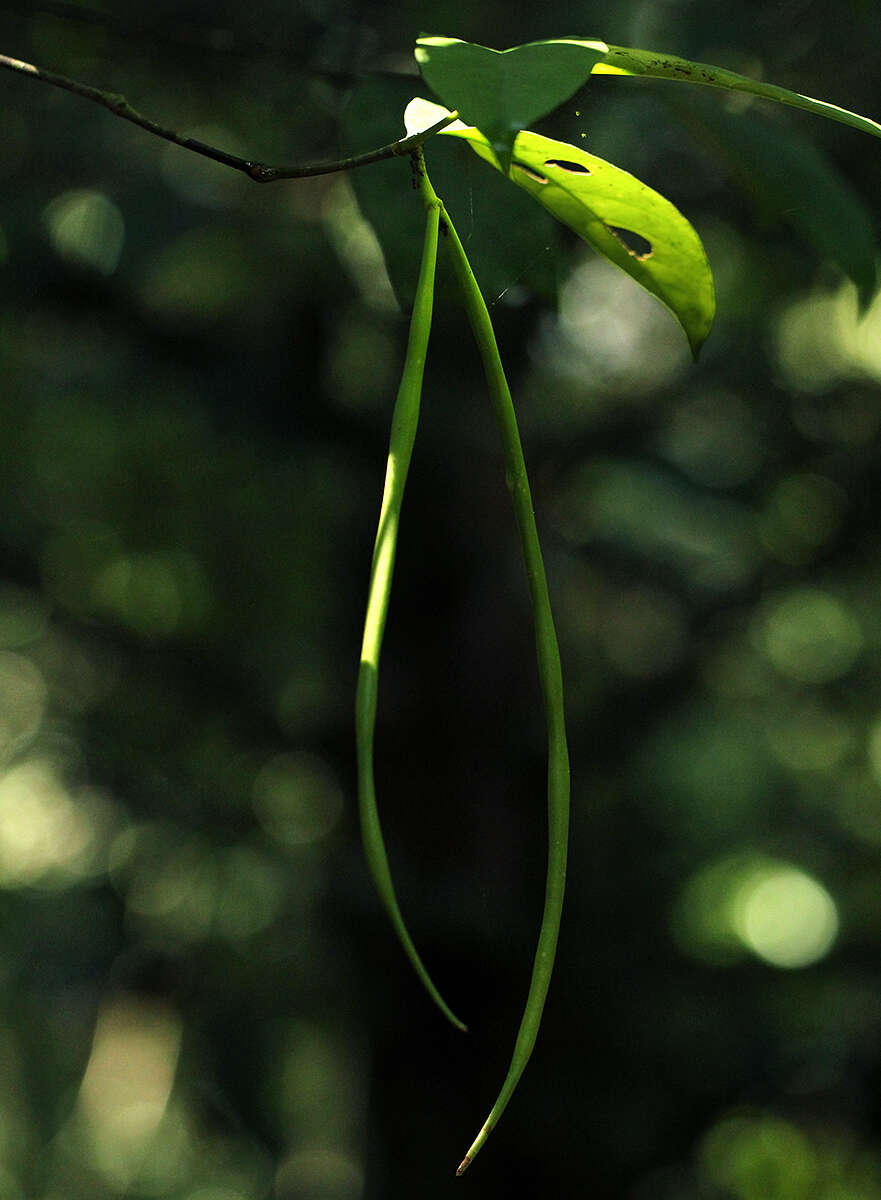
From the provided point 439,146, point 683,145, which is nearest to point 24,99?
point 683,145

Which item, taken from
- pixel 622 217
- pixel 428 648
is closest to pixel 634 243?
pixel 622 217

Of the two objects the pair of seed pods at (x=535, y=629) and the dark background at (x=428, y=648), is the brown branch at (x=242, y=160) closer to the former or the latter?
the pair of seed pods at (x=535, y=629)

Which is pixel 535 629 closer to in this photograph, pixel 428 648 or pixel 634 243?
pixel 634 243

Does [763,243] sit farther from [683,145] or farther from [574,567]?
[574,567]

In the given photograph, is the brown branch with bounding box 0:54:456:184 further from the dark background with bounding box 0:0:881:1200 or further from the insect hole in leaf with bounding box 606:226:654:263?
the dark background with bounding box 0:0:881:1200

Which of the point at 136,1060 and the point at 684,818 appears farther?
the point at 136,1060

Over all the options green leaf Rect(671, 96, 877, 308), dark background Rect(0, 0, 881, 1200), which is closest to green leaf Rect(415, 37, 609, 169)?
green leaf Rect(671, 96, 877, 308)
